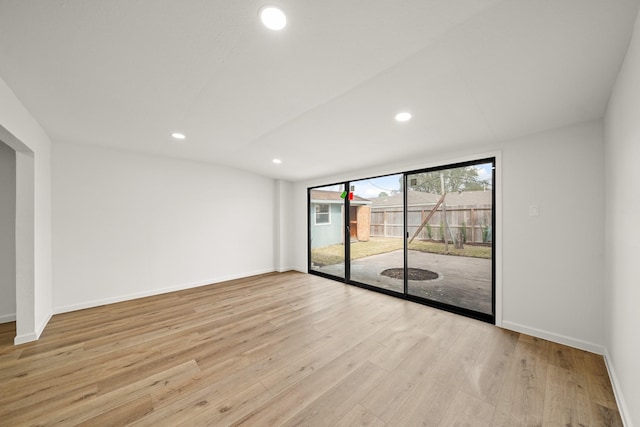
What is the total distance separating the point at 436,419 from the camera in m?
1.43

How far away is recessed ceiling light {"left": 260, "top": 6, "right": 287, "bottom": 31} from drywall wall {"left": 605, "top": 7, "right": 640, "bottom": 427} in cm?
172

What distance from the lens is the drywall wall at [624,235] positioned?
1229 mm

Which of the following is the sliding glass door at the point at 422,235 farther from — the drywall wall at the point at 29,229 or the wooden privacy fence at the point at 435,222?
the drywall wall at the point at 29,229

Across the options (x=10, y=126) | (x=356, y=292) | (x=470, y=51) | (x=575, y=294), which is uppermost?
(x=470, y=51)

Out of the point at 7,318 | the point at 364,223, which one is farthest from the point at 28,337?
the point at 364,223

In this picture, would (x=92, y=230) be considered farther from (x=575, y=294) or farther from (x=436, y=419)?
(x=575, y=294)

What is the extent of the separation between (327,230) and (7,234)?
184 inches

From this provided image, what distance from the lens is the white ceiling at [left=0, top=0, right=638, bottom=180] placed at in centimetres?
112

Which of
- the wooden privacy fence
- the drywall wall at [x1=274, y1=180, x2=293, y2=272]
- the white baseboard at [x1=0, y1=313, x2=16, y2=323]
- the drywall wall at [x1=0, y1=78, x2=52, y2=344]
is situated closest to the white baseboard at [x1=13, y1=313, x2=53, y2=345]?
the drywall wall at [x1=0, y1=78, x2=52, y2=344]

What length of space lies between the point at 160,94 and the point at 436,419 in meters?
3.13

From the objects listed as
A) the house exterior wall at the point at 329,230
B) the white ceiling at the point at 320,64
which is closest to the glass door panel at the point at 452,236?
the white ceiling at the point at 320,64

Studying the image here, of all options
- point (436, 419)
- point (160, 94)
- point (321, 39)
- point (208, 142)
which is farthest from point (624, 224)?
point (208, 142)

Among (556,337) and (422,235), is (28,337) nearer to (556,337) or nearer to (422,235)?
(422,235)

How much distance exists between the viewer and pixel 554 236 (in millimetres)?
2303
